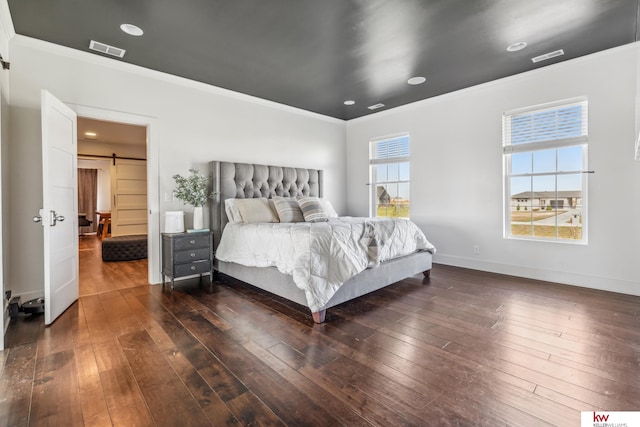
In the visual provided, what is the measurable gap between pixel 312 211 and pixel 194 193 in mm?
1573

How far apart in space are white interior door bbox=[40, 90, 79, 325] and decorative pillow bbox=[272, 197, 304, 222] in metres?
2.24

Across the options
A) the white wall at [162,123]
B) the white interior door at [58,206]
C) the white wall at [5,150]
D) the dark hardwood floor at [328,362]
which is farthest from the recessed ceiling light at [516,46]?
the white wall at [5,150]

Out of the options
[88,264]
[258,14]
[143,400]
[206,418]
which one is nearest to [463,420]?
[206,418]

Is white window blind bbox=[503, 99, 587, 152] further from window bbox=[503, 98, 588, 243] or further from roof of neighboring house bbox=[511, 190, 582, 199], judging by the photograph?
roof of neighboring house bbox=[511, 190, 582, 199]

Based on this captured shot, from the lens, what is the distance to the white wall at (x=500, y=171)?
326cm

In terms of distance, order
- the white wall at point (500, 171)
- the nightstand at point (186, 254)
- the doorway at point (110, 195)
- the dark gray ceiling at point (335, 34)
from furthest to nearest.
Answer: the doorway at point (110, 195), the nightstand at point (186, 254), the white wall at point (500, 171), the dark gray ceiling at point (335, 34)

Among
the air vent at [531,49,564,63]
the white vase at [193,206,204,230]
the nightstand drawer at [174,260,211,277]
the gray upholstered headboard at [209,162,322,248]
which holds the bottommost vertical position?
the nightstand drawer at [174,260,211,277]

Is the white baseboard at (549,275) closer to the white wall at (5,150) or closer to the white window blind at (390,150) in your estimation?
the white window blind at (390,150)

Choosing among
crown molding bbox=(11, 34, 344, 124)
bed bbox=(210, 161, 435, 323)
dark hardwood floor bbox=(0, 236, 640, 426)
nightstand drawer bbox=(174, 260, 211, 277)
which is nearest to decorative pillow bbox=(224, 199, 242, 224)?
bed bbox=(210, 161, 435, 323)

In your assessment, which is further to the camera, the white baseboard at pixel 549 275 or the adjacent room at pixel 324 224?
the white baseboard at pixel 549 275

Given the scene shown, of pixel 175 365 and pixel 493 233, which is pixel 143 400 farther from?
pixel 493 233

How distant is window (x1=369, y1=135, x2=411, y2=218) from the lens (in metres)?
5.34

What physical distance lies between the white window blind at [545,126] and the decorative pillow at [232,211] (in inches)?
152

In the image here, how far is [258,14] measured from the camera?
2.57 metres
